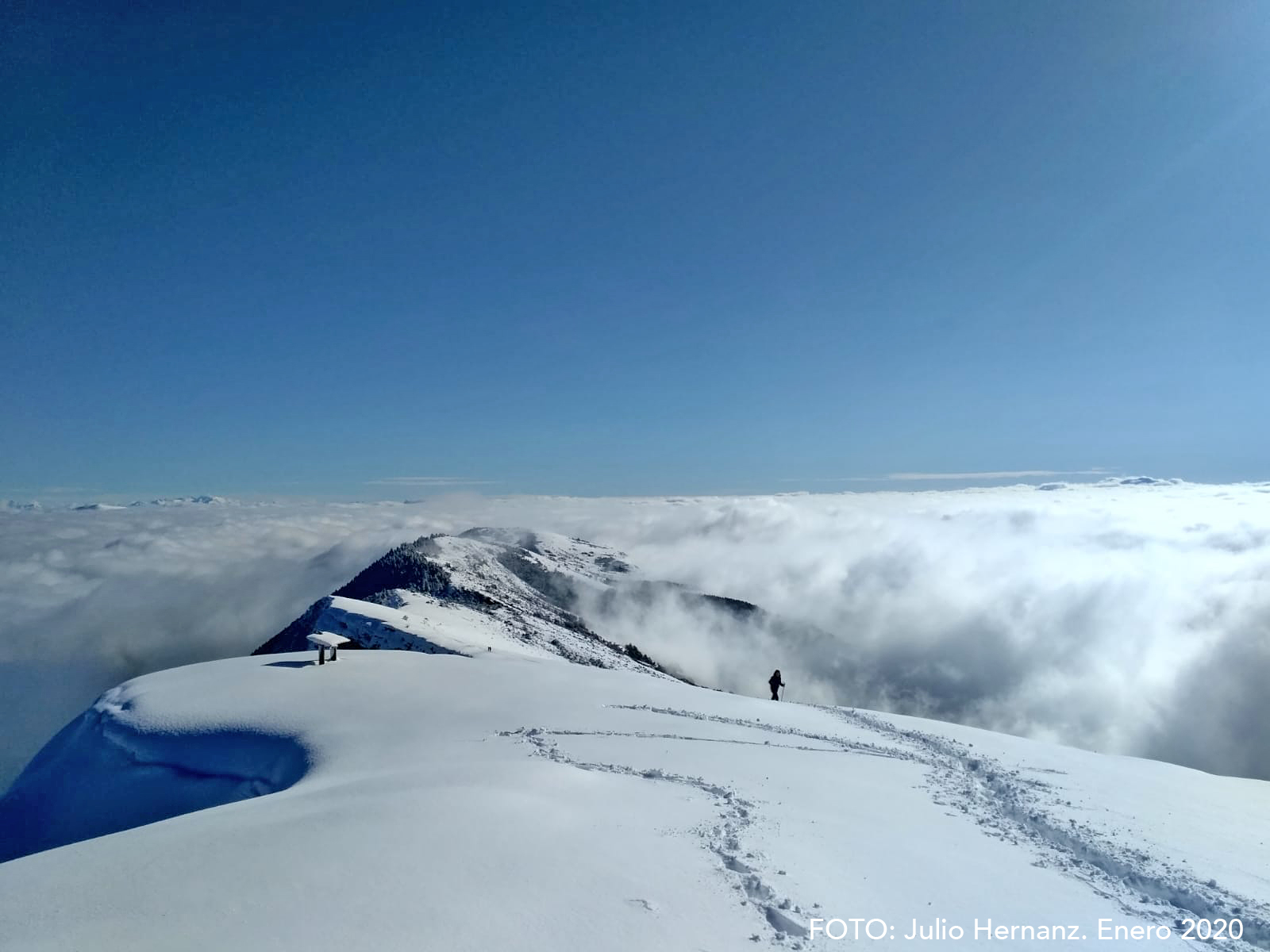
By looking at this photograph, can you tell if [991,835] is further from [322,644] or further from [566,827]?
[322,644]

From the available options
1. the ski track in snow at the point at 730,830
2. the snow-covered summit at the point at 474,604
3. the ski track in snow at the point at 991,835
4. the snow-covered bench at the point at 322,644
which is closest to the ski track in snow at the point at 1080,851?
the ski track in snow at the point at 991,835

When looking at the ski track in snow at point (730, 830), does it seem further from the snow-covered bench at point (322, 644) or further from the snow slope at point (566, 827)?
the snow-covered bench at point (322, 644)

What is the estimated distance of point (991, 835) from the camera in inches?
502

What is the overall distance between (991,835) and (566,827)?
876 cm

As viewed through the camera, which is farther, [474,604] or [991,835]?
[474,604]

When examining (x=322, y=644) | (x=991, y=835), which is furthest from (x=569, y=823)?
(x=322, y=644)

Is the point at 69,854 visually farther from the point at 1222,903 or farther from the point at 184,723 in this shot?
the point at 1222,903

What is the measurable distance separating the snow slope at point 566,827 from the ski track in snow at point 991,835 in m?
0.06

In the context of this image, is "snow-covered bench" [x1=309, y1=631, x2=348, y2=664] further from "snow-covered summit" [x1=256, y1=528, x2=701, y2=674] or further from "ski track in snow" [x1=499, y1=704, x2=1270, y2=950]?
"snow-covered summit" [x1=256, y1=528, x2=701, y2=674]

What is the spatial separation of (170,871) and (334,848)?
219cm

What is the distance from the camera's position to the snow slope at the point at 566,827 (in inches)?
311

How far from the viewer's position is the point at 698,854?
10219mm

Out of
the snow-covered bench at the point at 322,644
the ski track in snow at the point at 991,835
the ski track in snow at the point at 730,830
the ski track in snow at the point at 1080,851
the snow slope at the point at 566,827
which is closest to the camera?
the snow slope at the point at 566,827

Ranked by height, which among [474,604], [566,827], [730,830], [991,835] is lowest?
[474,604]
